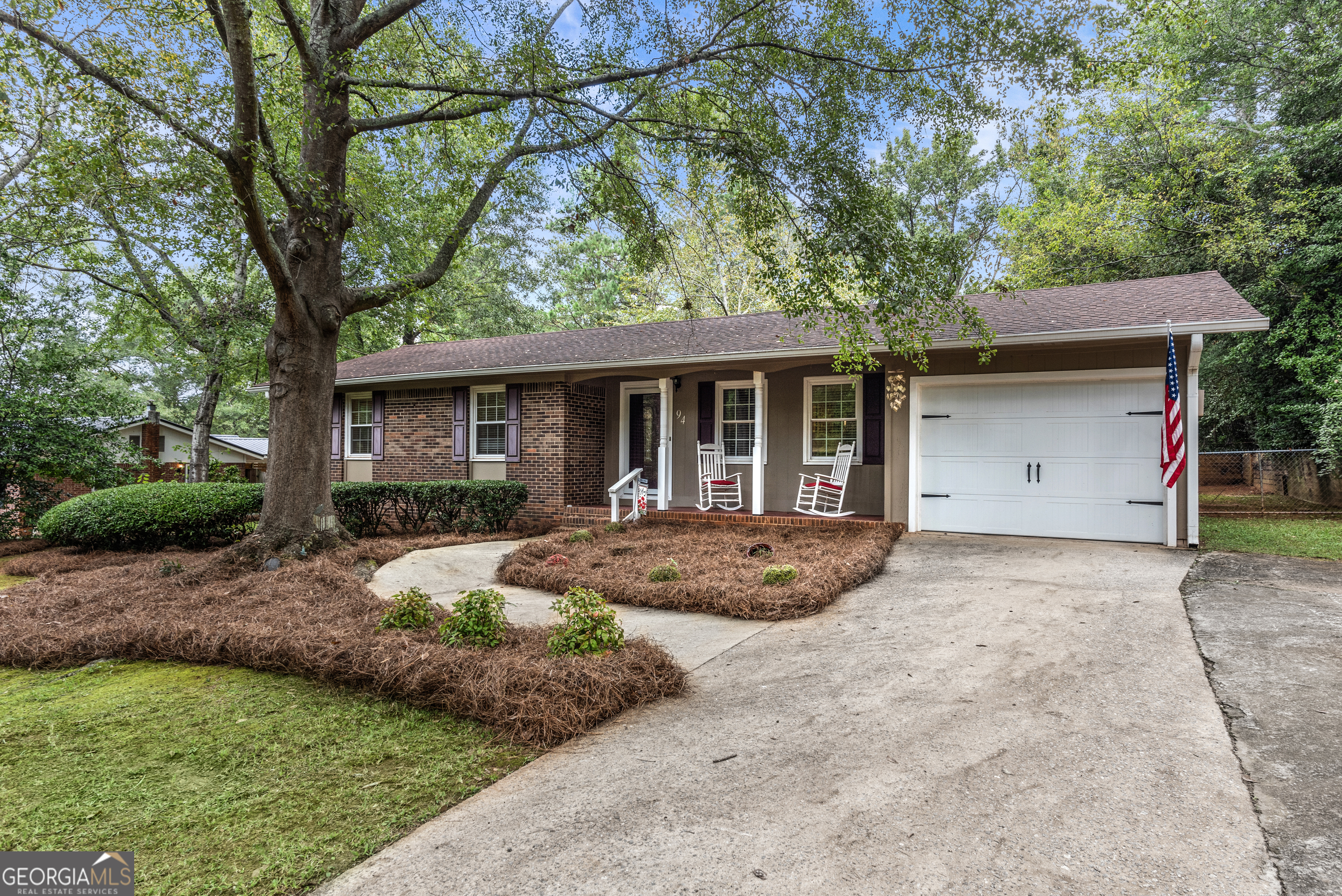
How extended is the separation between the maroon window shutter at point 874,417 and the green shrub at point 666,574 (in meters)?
4.44

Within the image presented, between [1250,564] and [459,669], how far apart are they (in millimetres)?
7413

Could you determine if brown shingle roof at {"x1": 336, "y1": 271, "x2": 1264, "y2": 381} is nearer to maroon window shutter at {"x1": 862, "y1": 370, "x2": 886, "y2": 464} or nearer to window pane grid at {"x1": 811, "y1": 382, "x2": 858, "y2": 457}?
maroon window shutter at {"x1": 862, "y1": 370, "x2": 886, "y2": 464}

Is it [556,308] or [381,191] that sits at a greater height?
[556,308]

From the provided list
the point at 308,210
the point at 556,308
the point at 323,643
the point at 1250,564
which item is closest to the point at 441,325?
the point at 556,308

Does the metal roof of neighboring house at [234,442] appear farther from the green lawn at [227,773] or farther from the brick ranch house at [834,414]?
the green lawn at [227,773]

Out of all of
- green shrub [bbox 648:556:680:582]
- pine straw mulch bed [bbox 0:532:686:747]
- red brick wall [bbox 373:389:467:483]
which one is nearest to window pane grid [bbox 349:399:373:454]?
red brick wall [bbox 373:389:467:483]

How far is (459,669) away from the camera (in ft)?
11.6

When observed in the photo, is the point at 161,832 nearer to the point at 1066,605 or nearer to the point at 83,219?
the point at 1066,605

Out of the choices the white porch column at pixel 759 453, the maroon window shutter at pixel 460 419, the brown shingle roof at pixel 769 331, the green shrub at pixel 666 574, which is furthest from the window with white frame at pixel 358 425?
the green shrub at pixel 666 574

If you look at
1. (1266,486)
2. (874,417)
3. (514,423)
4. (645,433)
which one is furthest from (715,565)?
(1266,486)

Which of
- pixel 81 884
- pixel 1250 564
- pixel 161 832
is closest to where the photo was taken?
pixel 81 884

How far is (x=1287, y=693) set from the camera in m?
3.34

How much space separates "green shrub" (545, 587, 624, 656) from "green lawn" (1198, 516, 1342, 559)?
7.32 metres

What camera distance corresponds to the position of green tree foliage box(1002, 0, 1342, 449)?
40.1 ft
